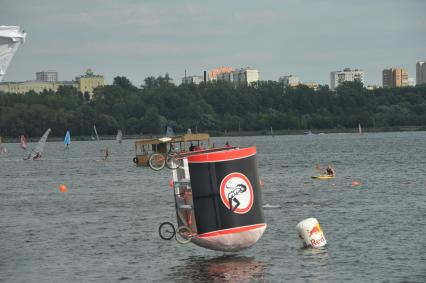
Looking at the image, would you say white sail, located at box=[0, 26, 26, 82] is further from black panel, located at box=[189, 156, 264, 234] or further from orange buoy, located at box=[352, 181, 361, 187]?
orange buoy, located at box=[352, 181, 361, 187]

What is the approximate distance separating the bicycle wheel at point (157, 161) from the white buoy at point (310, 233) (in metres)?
61.9

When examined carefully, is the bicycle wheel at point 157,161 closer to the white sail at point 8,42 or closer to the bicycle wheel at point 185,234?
the bicycle wheel at point 185,234

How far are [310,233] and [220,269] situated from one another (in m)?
5.75

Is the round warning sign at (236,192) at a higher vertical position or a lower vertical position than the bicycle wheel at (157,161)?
higher

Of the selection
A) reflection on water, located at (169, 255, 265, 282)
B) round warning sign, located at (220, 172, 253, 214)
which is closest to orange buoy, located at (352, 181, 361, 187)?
reflection on water, located at (169, 255, 265, 282)

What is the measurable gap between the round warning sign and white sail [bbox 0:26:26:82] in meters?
11.7

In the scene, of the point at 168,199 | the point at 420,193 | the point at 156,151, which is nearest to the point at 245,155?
the point at 168,199

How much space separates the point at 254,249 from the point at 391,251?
5.35m

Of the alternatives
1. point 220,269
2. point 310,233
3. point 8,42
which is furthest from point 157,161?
point 8,42

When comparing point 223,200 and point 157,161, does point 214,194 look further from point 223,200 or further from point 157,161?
point 157,161

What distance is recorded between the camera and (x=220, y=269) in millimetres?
31609

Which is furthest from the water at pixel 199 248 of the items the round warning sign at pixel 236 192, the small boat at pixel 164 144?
the small boat at pixel 164 144

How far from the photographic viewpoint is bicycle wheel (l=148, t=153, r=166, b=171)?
9862cm

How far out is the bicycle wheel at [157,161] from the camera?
98.6 metres
